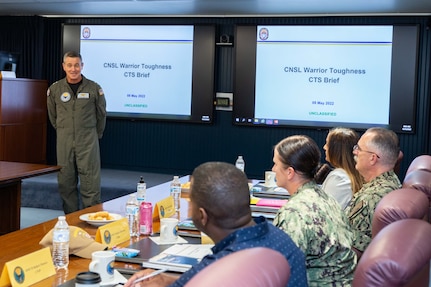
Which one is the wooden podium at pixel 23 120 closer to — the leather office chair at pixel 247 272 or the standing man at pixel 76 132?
the standing man at pixel 76 132

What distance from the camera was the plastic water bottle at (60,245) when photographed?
214cm

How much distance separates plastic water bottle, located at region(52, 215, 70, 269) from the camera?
7.02 ft

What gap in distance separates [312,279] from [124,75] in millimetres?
6393

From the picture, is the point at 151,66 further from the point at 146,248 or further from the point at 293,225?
the point at 293,225

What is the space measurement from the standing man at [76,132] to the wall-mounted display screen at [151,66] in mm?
2339

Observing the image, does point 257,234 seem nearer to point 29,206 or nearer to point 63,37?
point 29,206

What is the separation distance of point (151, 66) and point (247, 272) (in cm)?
717

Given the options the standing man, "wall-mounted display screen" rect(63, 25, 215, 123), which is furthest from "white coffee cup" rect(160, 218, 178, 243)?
"wall-mounted display screen" rect(63, 25, 215, 123)

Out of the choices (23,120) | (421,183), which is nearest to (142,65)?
(23,120)

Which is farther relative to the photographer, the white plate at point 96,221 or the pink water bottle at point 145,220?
the white plate at point 96,221

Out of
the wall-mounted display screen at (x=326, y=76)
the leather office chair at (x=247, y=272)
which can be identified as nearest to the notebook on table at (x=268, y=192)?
the leather office chair at (x=247, y=272)

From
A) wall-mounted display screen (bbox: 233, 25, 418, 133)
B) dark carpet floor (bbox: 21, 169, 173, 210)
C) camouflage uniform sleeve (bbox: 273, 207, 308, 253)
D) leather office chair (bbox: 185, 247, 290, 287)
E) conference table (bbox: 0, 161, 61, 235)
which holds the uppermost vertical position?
wall-mounted display screen (bbox: 233, 25, 418, 133)

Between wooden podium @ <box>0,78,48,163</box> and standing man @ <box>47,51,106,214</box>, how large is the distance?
2.03 m

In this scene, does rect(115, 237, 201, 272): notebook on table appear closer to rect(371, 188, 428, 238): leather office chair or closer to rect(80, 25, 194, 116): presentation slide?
rect(371, 188, 428, 238): leather office chair
